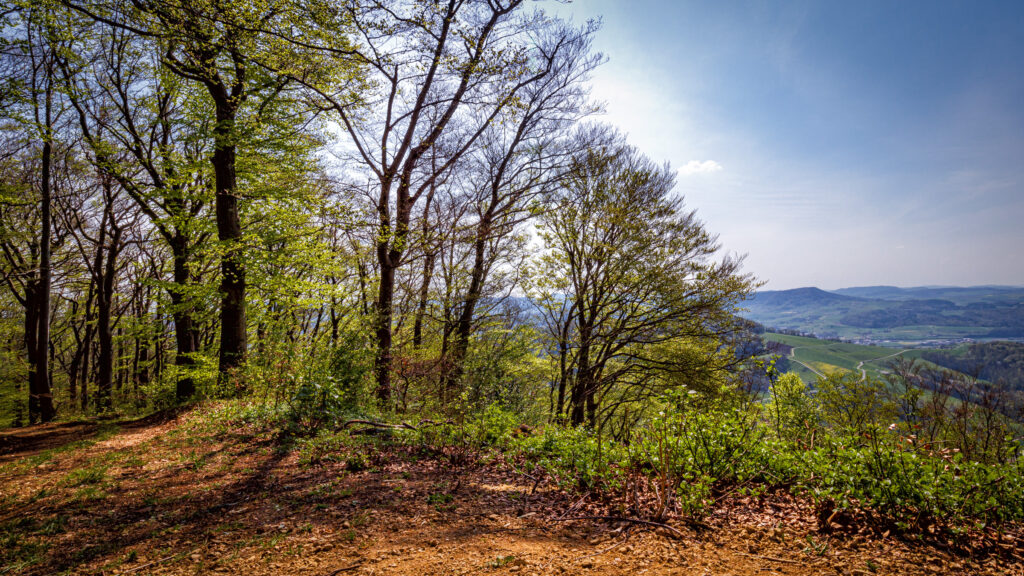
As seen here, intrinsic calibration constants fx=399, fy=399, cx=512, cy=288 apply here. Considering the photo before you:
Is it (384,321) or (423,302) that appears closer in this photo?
(384,321)

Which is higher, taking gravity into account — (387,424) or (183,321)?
(183,321)

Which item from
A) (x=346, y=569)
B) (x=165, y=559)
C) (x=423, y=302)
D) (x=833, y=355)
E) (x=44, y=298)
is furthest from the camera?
(x=833, y=355)

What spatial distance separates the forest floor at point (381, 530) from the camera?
2617mm

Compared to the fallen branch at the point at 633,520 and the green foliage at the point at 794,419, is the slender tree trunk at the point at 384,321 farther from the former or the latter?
the green foliage at the point at 794,419

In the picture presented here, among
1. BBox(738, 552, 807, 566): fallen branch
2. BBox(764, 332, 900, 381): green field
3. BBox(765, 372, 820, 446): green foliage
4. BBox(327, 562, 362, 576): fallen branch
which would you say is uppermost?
BBox(765, 372, 820, 446): green foliage

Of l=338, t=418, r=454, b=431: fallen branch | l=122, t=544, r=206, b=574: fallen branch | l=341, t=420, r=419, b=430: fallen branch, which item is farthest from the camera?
l=341, t=420, r=419, b=430: fallen branch

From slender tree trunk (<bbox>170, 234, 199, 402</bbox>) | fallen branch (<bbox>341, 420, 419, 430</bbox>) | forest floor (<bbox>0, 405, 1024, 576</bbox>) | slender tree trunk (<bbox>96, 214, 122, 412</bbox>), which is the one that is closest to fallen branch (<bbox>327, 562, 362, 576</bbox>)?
forest floor (<bbox>0, 405, 1024, 576</bbox>)

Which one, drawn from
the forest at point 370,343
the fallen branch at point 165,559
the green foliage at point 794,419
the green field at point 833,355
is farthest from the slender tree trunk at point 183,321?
the green field at point 833,355

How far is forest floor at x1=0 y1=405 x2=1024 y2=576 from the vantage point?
8.59ft

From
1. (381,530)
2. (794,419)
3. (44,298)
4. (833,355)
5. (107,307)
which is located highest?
(44,298)

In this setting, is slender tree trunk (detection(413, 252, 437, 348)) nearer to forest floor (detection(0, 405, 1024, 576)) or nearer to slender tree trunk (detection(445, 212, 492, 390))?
slender tree trunk (detection(445, 212, 492, 390))

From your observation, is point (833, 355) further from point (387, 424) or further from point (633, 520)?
point (633, 520)

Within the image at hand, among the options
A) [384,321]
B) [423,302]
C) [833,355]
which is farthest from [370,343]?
[833,355]

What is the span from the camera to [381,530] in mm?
3180
